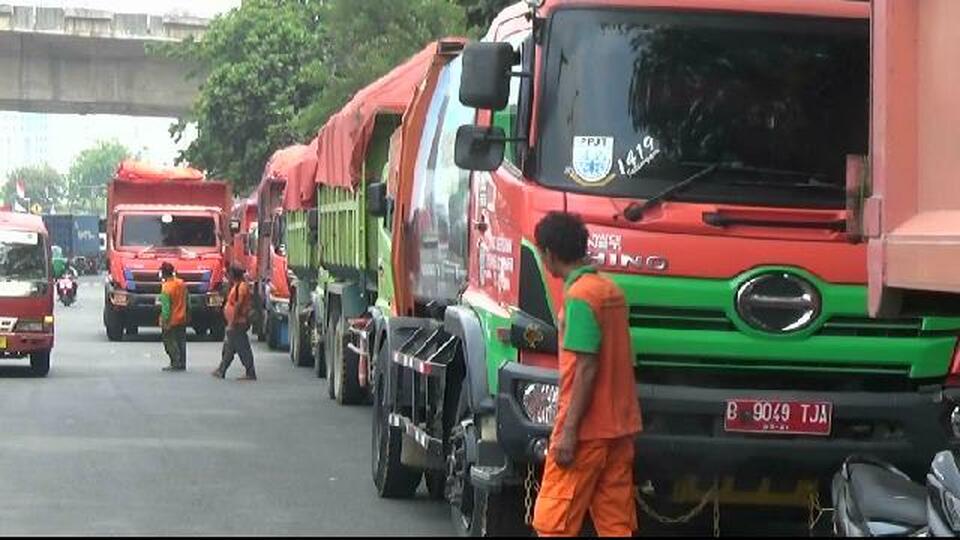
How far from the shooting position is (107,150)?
182250mm

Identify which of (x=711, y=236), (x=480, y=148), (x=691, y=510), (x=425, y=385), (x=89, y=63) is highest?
(x=89, y=63)

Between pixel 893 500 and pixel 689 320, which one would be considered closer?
pixel 893 500

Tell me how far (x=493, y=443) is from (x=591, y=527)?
850 mm

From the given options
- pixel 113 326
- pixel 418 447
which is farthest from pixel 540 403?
pixel 113 326

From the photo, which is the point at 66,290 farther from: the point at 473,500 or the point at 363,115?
the point at 473,500

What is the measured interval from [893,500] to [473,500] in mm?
2541

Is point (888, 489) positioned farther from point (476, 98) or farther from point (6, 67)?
point (6, 67)

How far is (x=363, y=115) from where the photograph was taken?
16.4m

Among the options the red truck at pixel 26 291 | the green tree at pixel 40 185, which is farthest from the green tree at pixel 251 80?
the green tree at pixel 40 185

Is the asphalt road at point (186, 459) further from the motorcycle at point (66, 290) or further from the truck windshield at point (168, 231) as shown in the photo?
the motorcycle at point (66, 290)

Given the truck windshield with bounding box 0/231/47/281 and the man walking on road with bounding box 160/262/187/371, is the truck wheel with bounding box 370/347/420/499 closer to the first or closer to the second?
the truck windshield with bounding box 0/231/47/281

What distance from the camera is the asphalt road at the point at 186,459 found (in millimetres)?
10930

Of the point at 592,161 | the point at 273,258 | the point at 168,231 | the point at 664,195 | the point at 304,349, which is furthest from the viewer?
the point at 168,231

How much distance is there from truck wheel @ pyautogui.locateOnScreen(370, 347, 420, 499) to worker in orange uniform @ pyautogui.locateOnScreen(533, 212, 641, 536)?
4315 millimetres
